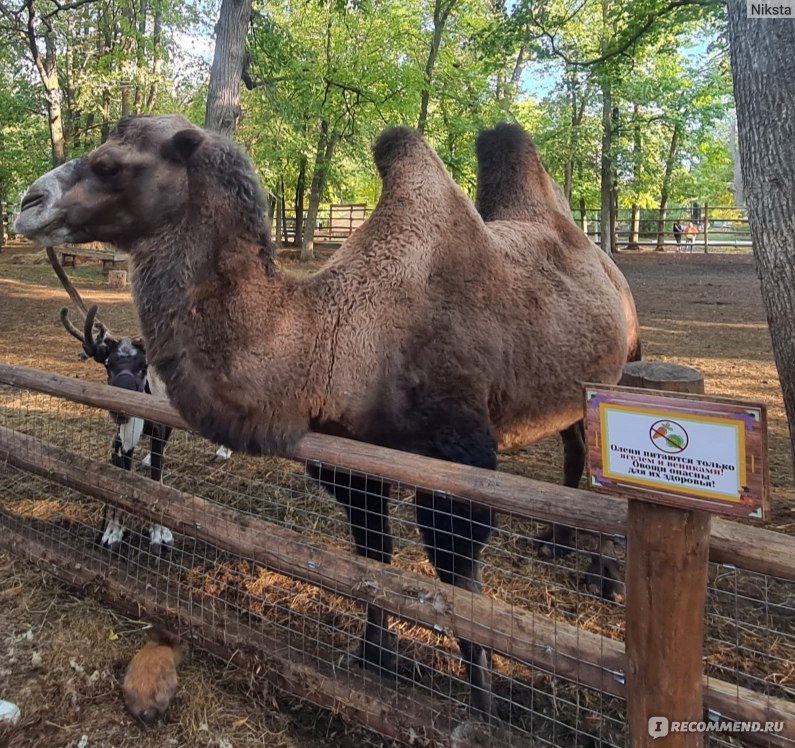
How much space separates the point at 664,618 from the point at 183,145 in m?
2.71

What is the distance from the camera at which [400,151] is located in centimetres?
361

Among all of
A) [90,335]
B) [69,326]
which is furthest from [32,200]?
[69,326]

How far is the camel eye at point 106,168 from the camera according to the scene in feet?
9.55

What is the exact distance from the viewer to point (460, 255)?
3410 mm

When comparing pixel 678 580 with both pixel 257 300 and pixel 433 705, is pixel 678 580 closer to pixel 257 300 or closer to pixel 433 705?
pixel 433 705

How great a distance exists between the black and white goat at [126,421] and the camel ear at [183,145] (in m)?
1.76

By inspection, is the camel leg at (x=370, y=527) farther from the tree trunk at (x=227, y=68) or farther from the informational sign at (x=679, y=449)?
the tree trunk at (x=227, y=68)

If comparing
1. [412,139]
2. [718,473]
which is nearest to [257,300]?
[412,139]

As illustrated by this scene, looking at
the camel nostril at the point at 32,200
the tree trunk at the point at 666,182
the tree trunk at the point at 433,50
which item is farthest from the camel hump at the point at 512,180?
the tree trunk at the point at 666,182

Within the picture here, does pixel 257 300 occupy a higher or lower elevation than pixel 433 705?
higher

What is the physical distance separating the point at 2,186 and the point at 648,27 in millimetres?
27503

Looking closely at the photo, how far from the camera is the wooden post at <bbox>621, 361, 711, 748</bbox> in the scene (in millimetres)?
1697

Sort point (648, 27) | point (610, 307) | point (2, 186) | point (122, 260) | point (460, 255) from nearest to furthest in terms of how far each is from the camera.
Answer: point (460, 255), point (610, 307), point (648, 27), point (122, 260), point (2, 186)

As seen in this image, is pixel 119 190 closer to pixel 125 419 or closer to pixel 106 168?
pixel 106 168
